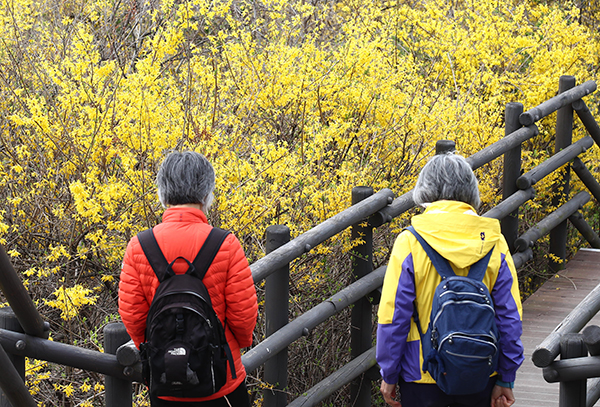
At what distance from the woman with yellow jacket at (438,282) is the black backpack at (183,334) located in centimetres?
65

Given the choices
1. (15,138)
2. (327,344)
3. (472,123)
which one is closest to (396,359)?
(327,344)

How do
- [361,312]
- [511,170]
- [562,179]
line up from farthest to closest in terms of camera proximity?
[562,179], [511,170], [361,312]

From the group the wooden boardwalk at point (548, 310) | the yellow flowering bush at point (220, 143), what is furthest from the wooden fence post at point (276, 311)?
the wooden boardwalk at point (548, 310)

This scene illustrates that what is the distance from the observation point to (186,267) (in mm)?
2432

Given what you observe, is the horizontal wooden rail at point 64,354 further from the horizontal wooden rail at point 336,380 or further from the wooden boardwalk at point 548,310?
the wooden boardwalk at point 548,310

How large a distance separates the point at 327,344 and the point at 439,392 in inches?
64.6

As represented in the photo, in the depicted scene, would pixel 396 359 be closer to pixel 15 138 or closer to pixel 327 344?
pixel 327 344

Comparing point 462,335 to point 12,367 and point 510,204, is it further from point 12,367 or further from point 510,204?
point 510,204

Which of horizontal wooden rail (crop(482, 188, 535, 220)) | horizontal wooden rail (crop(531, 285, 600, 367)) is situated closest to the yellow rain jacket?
horizontal wooden rail (crop(531, 285, 600, 367))

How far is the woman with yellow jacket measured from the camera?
8.30ft

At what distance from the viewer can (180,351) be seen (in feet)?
7.62

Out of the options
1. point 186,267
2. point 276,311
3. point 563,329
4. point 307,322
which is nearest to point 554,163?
point 563,329

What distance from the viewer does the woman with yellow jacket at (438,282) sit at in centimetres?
253

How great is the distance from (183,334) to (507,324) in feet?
3.91
